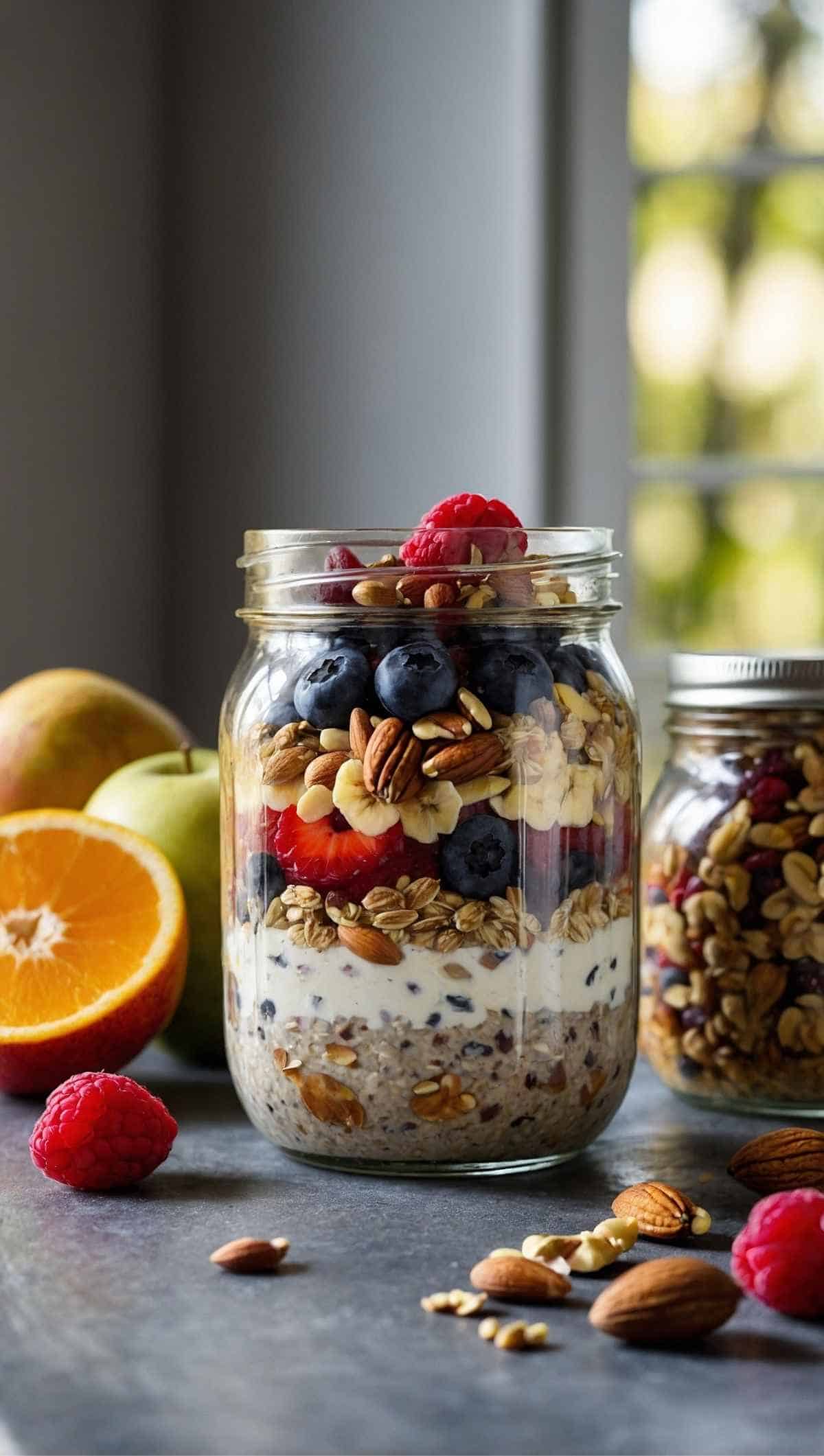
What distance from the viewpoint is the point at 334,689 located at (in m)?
0.69

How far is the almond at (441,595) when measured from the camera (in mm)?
698

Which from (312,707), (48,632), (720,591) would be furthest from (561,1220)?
(720,591)

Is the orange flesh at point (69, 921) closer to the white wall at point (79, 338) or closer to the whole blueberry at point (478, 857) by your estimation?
the whole blueberry at point (478, 857)

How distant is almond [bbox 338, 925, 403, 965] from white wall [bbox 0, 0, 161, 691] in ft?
3.02

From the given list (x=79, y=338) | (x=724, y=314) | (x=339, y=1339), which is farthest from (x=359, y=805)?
(x=724, y=314)

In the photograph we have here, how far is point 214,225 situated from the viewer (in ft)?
5.61

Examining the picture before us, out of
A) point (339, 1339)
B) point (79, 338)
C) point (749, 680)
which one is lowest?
point (339, 1339)

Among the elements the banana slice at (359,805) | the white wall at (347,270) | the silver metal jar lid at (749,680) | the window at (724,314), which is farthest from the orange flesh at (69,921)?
the window at (724,314)

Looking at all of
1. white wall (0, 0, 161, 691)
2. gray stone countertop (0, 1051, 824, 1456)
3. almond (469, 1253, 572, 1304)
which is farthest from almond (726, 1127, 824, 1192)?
white wall (0, 0, 161, 691)

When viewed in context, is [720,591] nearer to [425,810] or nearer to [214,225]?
[214,225]

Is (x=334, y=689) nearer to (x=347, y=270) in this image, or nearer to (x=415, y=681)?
(x=415, y=681)

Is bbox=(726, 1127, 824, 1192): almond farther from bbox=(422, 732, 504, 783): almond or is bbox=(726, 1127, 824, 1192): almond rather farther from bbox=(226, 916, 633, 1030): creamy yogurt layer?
bbox=(422, 732, 504, 783): almond

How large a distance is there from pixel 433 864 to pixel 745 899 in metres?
0.21

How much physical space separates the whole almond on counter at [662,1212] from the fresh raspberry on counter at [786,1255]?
0.16ft
